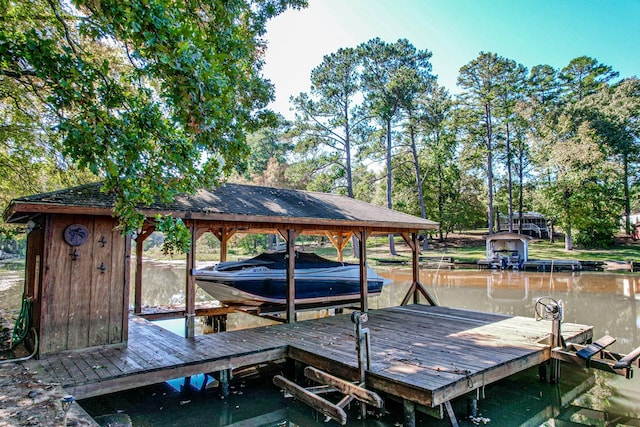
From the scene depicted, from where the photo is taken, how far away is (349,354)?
5.32 meters

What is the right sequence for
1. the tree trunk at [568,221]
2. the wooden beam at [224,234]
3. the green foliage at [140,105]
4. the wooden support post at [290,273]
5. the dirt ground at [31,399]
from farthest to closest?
the tree trunk at [568,221] < the wooden beam at [224,234] < the wooden support post at [290,273] < the green foliage at [140,105] < the dirt ground at [31,399]

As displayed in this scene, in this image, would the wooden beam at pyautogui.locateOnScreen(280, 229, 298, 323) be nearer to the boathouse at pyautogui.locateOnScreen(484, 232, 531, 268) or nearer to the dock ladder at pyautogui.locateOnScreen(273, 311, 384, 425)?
the dock ladder at pyautogui.locateOnScreen(273, 311, 384, 425)

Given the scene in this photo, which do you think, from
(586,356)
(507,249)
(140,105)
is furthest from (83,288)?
(507,249)

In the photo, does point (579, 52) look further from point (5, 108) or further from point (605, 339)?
point (5, 108)

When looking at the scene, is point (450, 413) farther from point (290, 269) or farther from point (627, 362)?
point (290, 269)

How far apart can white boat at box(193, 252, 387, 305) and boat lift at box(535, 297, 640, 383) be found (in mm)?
4254

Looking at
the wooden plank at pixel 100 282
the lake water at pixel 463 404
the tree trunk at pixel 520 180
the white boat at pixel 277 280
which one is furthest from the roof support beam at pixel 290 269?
the tree trunk at pixel 520 180

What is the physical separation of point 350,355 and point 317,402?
103 cm

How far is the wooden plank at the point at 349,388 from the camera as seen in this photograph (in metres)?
4.19

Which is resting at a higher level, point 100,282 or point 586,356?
point 100,282

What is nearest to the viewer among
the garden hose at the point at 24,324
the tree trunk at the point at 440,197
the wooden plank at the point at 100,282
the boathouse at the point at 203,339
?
the boathouse at the point at 203,339

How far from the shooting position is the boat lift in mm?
5211

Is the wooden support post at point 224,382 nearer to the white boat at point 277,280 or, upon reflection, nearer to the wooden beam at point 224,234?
the white boat at point 277,280

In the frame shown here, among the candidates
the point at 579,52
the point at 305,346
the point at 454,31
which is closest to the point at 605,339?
the point at 305,346
